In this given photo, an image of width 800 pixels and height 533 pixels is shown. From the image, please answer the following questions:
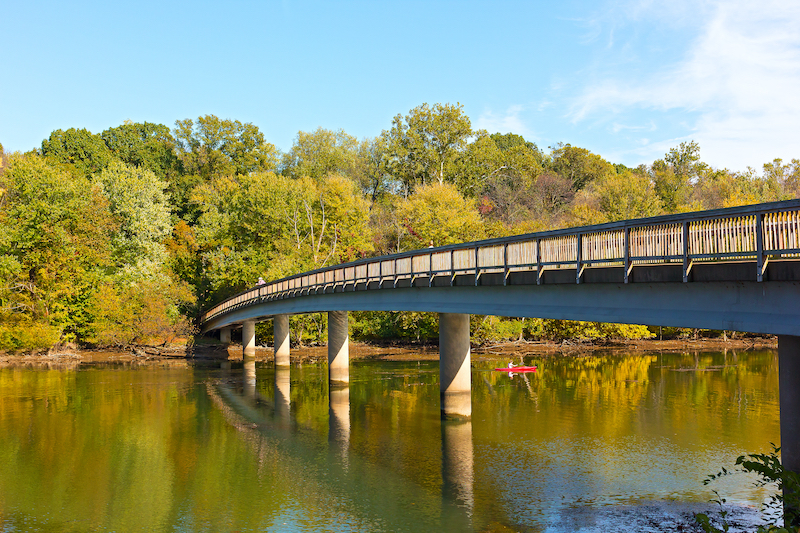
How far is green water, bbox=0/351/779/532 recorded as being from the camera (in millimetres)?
16188

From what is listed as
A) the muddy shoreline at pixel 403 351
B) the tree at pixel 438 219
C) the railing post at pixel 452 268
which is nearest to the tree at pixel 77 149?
the muddy shoreline at pixel 403 351

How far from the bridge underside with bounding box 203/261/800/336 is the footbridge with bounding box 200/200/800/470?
0.02 metres

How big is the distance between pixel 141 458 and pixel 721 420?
2077cm

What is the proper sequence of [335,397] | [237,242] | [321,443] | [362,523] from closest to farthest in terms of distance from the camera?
1. [362,523]
2. [321,443]
3. [335,397]
4. [237,242]

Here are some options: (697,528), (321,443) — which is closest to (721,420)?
(697,528)

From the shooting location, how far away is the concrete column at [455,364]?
27.0 meters

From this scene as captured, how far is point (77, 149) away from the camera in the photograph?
311 ft

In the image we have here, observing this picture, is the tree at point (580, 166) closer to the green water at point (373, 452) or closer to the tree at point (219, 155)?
the tree at point (219, 155)

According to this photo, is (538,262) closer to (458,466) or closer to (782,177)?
(458,466)

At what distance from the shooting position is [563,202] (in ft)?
307

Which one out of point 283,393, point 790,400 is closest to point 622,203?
point 283,393

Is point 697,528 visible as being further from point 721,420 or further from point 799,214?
point 721,420

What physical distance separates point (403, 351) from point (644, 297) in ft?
144

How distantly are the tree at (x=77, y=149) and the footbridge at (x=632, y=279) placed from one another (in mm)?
77575
